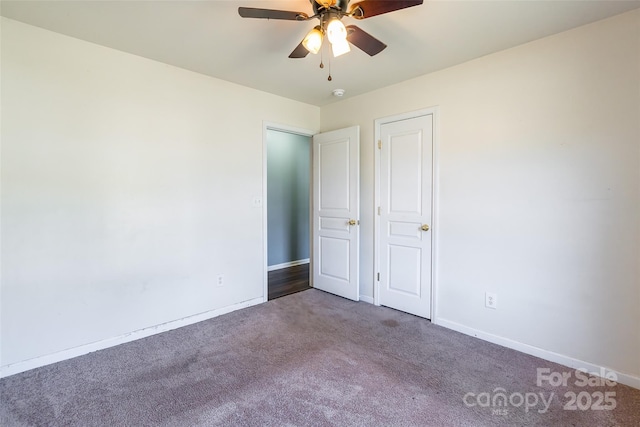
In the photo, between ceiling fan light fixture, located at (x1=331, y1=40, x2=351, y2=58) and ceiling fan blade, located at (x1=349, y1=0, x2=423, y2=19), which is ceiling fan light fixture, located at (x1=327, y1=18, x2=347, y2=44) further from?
ceiling fan blade, located at (x1=349, y1=0, x2=423, y2=19)

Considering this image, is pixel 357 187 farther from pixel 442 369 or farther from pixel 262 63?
pixel 442 369

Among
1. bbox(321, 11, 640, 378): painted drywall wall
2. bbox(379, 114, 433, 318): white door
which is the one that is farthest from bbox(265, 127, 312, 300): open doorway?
bbox(321, 11, 640, 378): painted drywall wall

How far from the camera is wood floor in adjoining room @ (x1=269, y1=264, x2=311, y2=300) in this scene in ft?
12.9

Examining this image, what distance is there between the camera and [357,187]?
11.4 ft

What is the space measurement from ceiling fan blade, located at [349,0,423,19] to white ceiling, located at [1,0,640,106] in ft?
1.33

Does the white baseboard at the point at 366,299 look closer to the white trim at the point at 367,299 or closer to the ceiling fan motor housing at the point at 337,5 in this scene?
the white trim at the point at 367,299

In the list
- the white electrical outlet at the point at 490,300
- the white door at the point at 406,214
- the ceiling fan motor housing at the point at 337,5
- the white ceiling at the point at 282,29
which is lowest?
the white electrical outlet at the point at 490,300

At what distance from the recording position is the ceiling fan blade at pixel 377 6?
1511mm

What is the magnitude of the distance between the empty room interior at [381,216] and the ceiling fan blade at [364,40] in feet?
0.06

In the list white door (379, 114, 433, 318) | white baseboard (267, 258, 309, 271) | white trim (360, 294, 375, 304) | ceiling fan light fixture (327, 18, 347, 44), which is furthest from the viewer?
white baseboard (267, 258, 309, 271)

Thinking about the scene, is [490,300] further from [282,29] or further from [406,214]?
[282,29]

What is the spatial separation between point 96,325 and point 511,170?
364 cm

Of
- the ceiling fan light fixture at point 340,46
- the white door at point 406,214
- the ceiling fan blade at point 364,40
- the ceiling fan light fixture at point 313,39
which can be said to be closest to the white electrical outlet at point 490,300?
the white door at point 406,214

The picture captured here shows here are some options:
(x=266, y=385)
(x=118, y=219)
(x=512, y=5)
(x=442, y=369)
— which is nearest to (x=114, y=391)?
(x=266, y=385)
